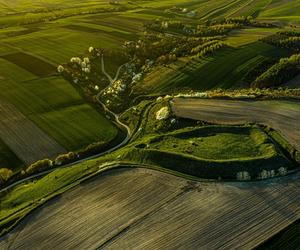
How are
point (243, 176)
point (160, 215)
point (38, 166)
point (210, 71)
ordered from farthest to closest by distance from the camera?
point (210, 71) < point (38, 166) < point (243, 176) < point (160, 215)

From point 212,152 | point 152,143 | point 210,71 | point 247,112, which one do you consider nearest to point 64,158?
point 152,143

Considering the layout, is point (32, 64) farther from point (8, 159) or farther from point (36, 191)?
point (36, 191)

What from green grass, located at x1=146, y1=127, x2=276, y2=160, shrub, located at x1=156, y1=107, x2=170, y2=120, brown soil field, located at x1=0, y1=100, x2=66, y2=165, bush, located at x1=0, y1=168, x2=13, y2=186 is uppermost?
shrub, located at x1=156, y1=107, x2=170, y2=120

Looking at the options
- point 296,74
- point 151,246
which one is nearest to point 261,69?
point 296,74

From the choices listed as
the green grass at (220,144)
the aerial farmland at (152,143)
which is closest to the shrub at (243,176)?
the aerial farmland at (152,143)

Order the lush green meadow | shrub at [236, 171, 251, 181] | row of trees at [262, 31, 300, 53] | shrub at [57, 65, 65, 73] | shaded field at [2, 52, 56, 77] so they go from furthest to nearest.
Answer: row of trees at [262, 31, 300, 53] → shaded field at [2, 52, 56, 77] → shrub at [57, 65, 65, 73] → the lush green meadow → shrub at [236, 171, 251, 181]

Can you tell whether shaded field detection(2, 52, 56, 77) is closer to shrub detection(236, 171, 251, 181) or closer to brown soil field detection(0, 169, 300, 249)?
brown soil field detection(0, 169, 300, 249)

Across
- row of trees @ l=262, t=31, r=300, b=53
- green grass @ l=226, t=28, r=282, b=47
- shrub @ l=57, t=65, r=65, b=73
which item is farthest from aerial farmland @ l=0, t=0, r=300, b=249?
green grass @ l=226, t=28, r=282, b=47

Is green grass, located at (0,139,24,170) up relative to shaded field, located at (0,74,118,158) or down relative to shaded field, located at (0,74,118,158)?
down
